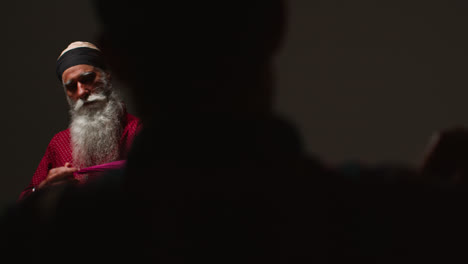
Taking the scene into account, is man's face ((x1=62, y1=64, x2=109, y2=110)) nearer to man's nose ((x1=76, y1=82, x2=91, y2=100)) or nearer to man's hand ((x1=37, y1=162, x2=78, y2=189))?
man's nose ((x1=76, y1=82, x2=91, y2=100))

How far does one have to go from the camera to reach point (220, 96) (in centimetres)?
34

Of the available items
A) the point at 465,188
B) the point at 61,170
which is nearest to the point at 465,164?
the point at 465,188

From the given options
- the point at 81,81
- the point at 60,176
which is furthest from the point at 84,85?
the point at 60,176

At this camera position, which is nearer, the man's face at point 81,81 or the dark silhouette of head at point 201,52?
the dark silhouette of head at point 201,52

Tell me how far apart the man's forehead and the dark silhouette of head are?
1.41 metres

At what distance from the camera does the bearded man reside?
5.54 ft

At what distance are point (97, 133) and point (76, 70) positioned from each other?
0.88ft

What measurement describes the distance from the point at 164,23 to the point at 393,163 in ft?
0.70

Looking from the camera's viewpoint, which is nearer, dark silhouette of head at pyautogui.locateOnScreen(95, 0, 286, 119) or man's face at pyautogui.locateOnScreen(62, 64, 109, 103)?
dark silhouette of head at pyautogui.locateOnScreen(95, 0, 286, 119)

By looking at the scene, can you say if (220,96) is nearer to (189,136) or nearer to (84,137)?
(189,136)

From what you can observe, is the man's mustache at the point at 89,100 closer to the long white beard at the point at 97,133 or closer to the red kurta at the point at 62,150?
the long white beard at the point at 97,133

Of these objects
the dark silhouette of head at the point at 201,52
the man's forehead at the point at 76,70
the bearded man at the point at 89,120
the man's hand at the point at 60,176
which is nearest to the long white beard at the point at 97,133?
the bearded man at the point at 89,120

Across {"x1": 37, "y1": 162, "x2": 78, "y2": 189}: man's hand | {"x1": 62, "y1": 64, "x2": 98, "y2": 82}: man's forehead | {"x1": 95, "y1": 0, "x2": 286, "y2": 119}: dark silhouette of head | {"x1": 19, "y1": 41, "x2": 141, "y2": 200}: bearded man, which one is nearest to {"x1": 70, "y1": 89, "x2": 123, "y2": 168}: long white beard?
{"x1": 19, "y1": 41, "x2": 141, "y2": 200}: bearded man

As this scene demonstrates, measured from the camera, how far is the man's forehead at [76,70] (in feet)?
5.47
